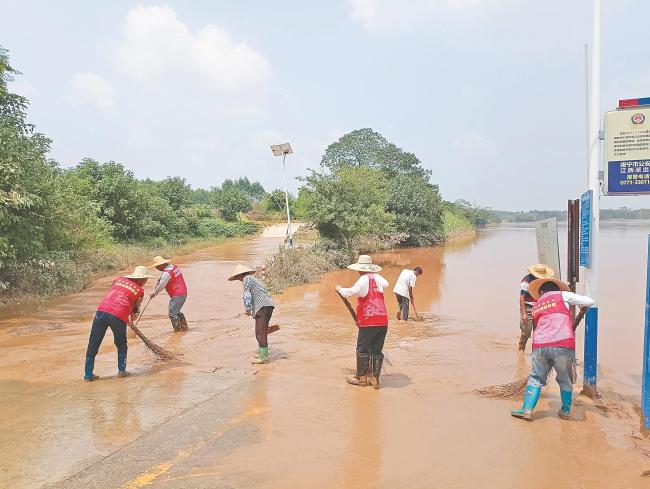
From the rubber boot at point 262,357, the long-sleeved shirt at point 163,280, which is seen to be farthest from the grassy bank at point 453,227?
the rubber boot at point 262,357

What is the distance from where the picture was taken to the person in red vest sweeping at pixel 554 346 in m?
5.05

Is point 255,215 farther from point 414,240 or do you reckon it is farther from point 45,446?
point 45,446

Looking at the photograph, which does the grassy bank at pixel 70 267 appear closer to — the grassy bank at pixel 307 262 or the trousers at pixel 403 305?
the grassy bank at pixel 307 262

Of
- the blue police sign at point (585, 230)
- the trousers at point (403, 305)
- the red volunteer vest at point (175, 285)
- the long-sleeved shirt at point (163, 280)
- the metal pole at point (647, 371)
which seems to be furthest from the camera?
the trousers at point (403, 305)

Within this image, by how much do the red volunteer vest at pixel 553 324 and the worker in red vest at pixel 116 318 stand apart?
510cm

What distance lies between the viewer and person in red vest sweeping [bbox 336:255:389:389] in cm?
620

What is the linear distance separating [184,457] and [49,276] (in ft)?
42.5

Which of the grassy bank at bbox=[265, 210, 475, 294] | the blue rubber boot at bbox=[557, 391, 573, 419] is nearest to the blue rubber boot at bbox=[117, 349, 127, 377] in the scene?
the blue rubber boot at bbox=[557, 391, 573, 419]

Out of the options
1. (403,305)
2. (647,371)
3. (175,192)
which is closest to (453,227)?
(175,192)

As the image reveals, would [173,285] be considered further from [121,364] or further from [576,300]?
[576,300]

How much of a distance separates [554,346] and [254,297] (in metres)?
4.08

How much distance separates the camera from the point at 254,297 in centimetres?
741

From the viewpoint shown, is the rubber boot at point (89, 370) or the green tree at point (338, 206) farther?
the green tree at point (338, 206)

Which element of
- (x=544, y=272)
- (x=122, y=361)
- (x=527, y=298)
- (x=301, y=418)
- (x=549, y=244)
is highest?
(x=549, y=244)
